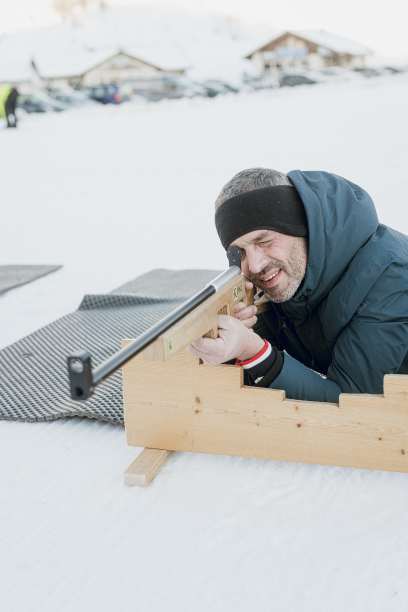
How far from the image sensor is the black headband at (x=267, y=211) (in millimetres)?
1493

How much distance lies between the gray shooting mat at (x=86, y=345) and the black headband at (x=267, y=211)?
579 millimetres

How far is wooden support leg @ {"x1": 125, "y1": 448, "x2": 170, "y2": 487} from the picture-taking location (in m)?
1.47

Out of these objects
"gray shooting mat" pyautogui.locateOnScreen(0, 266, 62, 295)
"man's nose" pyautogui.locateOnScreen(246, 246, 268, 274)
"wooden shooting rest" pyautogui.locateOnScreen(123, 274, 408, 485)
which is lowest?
"gray shooting mat" pyautogui.locateOnScreen(0, 266, 62, 295)

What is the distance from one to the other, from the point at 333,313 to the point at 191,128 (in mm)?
8849

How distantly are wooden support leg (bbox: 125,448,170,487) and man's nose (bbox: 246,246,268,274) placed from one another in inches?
17.1

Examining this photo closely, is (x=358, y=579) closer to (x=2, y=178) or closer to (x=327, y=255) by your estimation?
(x=327, y=255)

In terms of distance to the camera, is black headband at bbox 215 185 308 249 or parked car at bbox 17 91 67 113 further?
parked car at bbox 17 91 67 113

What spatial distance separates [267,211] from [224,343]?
307mm

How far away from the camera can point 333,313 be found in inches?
59.8

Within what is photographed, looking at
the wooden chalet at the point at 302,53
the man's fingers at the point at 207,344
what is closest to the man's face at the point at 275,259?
the man's fingers at the point at 207,344

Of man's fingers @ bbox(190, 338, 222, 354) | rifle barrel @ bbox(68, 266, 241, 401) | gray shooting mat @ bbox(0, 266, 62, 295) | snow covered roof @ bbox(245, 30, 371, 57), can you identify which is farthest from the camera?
snow covered roof @ bbox(245, 30, 371, 57)

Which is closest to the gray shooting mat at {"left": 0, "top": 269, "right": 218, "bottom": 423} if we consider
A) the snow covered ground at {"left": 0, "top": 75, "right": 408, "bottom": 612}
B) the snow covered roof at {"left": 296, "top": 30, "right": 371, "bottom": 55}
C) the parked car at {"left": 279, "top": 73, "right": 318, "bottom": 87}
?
the snow covered ground at {"left": 0, "top": 75, "right": 408, "bottom": 612}

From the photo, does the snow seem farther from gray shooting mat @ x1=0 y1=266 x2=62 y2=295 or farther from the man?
the man

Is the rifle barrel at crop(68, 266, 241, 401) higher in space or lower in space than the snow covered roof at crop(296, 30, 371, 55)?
lower
